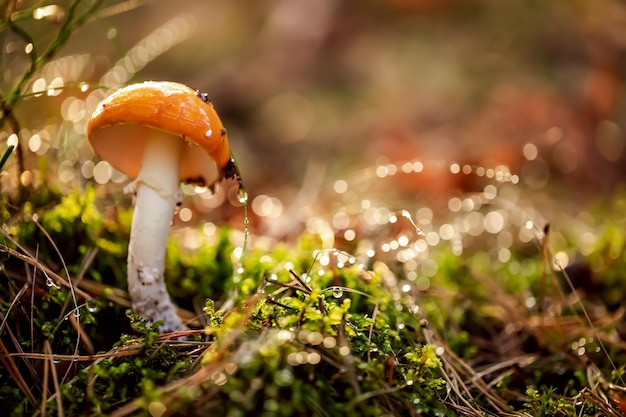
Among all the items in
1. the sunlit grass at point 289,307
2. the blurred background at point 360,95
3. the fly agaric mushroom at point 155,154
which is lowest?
the blurred background at point 360,95

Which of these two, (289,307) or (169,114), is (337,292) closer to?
(289,307)

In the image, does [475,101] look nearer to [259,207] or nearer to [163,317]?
[259,207]

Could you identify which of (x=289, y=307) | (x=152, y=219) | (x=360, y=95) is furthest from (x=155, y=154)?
(x=360, y=95)

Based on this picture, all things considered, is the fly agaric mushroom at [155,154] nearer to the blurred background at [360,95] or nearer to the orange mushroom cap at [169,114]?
the orange mushroom cap at [169,114]

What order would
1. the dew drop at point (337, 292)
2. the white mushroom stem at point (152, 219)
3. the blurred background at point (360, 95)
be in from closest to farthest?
the dew drop at point (337, 292) < the white mushroom stem at point (152, 219) < the blurred background at point (360, 95)

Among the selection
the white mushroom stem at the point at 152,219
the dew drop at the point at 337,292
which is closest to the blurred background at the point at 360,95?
the white mushroom stem at the point at 152,219


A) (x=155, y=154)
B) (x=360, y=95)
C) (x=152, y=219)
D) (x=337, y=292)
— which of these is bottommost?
(x=360, y=95)
